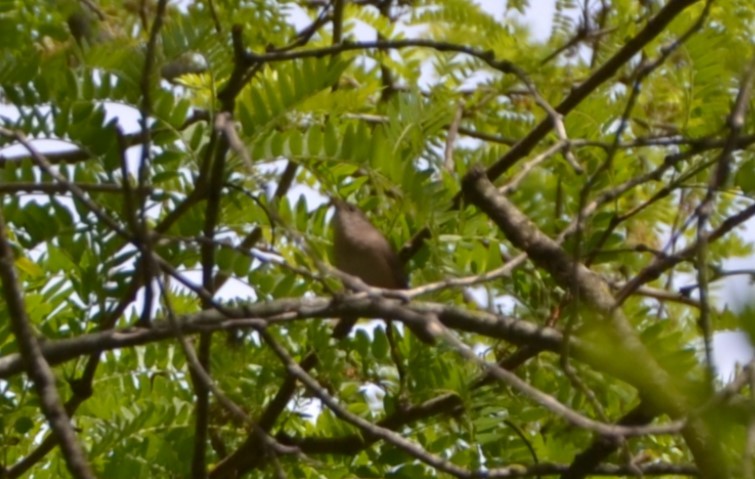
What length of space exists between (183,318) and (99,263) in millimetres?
453

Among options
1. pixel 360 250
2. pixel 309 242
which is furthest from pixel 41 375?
pixel 360 250

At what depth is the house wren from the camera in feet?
9.14

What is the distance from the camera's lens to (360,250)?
10.6ft

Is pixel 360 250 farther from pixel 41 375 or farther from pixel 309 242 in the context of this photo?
pixel 41 375

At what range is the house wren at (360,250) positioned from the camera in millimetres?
2787

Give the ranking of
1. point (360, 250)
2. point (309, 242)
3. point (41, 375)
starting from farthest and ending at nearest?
point (360, 250) < point (309, 242) < point (41, 375)

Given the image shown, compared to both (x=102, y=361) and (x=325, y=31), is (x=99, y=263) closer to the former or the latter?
(x=102, y=361)

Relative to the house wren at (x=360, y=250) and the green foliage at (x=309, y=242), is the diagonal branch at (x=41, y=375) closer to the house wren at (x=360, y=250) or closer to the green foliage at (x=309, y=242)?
the green foliage at (x=309, y=242)

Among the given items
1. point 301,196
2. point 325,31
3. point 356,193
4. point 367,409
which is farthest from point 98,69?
point 325,31

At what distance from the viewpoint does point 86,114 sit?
2.37 m

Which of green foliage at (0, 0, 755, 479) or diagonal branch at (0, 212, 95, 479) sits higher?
green foliage at (0, 0, 755, 479)

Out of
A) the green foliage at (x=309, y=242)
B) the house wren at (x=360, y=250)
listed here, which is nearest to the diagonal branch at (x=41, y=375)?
the green foliage at (x=309, y=242)

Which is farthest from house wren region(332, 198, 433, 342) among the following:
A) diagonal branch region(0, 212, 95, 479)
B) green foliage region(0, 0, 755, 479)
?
diagonal branch region(0, 212, 95, 479)

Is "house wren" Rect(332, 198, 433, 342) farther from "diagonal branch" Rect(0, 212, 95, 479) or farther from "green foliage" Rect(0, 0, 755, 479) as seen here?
"diagonal branch" Rect(0, 212, 95, 479)
